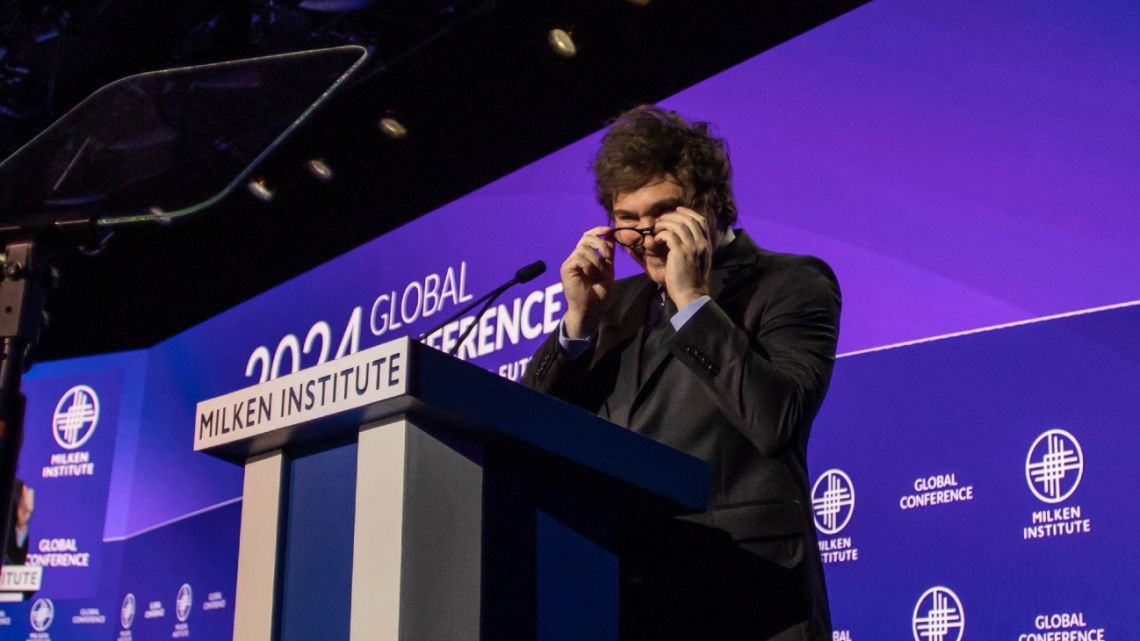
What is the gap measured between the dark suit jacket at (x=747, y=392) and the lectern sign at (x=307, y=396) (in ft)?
1.60

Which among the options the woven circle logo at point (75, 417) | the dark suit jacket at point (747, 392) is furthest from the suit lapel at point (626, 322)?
the woven circle logo at point (75, 417)

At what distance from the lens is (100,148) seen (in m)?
1.75

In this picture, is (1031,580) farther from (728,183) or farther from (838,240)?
(728,183)

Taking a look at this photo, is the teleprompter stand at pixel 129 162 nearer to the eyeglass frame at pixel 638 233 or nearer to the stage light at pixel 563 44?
the eyeglass frame at pixel 638 233

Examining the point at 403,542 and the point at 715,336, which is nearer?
the point at 403,542

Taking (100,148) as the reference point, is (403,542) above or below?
below

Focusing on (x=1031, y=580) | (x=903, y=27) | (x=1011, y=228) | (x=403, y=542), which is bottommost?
(x=403, y=542)

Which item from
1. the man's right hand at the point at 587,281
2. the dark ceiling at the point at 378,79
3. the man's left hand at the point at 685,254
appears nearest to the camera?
the man's left hand at the point at 685,254

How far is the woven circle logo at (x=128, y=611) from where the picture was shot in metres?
6.02

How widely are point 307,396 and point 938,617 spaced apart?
6.88 feet

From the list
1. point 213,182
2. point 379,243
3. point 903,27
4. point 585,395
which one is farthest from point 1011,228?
point 379,243

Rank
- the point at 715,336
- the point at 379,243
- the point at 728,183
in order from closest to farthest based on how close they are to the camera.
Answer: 1. the point at 715,336
2. the point at 728,183
3. the point at 379,243

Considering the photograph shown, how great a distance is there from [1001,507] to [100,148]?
2.07 meters

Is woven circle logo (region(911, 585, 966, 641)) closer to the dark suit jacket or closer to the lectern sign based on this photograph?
the dark suit jacket
